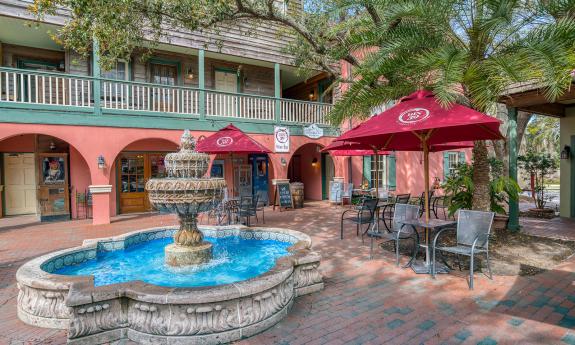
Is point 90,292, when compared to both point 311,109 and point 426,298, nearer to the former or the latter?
point 426,298

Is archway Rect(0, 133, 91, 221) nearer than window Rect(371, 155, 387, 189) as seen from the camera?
Yes

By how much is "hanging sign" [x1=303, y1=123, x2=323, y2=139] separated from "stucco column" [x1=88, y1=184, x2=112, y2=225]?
7082 millimetres

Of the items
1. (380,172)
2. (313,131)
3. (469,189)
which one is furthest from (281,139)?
(469,189)

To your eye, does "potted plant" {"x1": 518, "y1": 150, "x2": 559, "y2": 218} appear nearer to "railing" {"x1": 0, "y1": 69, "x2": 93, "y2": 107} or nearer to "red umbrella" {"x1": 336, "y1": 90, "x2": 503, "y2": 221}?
"red umbrella" {"x1": 336, "y1": 90, "x2": 503, "y2": 221}

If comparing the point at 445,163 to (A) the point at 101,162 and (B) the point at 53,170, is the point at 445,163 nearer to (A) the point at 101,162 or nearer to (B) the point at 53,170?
(A) the point at 101,162

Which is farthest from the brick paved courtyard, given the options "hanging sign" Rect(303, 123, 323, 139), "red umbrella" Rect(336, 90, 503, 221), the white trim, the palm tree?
"hanging sign" Rect(303, 123, 323, 139)

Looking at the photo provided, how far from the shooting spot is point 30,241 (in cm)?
714

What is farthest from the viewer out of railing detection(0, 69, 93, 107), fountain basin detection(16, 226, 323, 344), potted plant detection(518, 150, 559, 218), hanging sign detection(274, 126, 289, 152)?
hanging sign detection(274, 126, 289, 152)

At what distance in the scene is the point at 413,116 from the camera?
4258 mm

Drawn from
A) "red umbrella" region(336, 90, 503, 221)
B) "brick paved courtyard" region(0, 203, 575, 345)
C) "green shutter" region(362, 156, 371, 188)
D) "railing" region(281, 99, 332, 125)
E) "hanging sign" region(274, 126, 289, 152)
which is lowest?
"brick paved courtyard" region(0, 203, 575, 345)

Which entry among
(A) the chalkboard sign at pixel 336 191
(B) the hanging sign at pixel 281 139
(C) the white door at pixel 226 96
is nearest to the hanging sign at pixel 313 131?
(B) the hanging sign at pixel 281 139

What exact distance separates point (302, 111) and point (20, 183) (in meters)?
10.4

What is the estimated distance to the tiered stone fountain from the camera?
439 centimetres

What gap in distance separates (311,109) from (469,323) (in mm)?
10856
